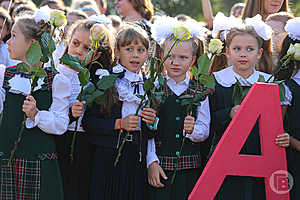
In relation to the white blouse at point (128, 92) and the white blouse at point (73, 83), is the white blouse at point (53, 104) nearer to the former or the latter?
the white blouse at point (73, 83)

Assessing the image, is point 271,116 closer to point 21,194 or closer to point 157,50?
point 157,50

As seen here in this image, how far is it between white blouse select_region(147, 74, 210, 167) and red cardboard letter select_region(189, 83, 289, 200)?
22.9 inches

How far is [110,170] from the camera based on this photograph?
11.3ft

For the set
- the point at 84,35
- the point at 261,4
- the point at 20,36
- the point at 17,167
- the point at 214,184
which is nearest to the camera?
the point at 214,184

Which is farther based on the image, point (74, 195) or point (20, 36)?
point (74, 195)

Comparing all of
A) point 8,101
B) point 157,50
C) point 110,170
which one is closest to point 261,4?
point 157,50

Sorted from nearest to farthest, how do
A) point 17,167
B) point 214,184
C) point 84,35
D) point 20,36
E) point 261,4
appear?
point 214,184, point 17,167, point 20,36, point 84,35, point 261,4

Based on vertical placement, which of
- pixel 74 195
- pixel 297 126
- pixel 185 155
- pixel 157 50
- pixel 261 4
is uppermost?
pixel 261 4

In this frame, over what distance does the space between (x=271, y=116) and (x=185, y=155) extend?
807 millimetres

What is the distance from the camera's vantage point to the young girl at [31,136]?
10.8ft

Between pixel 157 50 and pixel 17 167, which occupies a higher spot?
pixel 157 50

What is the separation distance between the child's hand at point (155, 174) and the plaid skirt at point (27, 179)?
684 millimetres

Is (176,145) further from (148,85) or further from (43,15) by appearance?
(43,15)

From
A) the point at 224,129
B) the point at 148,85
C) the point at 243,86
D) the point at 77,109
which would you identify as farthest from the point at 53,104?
the point at 243,86
